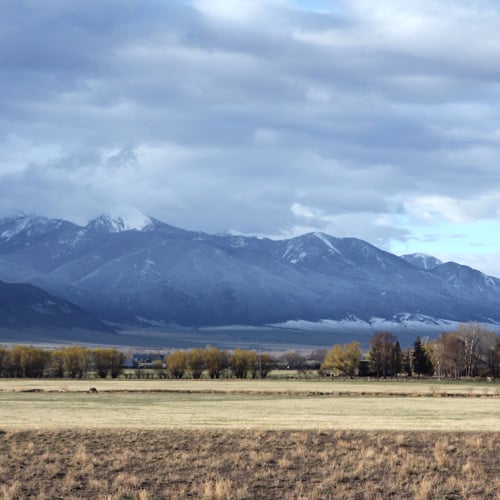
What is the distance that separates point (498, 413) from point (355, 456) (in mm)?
30654

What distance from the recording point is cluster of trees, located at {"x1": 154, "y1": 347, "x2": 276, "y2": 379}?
154m

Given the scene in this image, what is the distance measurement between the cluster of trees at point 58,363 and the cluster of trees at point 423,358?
128ft

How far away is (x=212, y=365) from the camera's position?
508 feet

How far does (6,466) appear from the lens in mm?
34562

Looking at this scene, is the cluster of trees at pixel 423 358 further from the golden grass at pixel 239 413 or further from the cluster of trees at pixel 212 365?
the golden grass at pixel 239 413

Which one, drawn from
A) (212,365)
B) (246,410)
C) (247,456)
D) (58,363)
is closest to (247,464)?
(247,456)

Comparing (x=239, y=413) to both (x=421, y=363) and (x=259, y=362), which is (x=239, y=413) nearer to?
(x=259, y=362)

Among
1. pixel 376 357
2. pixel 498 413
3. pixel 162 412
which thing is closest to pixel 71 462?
pixel 162 412

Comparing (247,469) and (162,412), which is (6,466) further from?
(162,412)

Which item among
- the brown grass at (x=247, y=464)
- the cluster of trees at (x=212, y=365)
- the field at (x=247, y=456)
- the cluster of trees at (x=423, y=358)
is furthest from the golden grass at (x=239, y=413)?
the cluster of trees at (x=423, y=358)

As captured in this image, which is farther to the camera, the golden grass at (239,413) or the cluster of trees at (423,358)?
the cluster of trees at (423,358)

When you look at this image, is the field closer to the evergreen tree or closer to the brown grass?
the brown grass

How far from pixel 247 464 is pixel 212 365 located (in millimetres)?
→ 120116

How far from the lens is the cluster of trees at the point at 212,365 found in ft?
505
